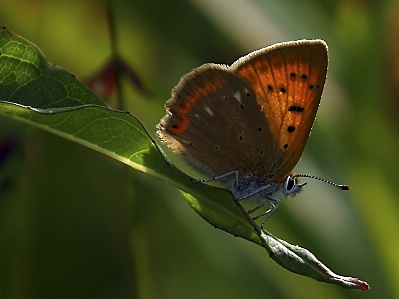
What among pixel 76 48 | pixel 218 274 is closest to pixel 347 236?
pixel 218 274

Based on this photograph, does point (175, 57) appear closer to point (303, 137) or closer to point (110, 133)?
point (303, 137)

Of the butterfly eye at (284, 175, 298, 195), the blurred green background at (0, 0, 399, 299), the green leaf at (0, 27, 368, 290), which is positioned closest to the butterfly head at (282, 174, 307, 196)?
the butterfly eye at (284, 175, 298, 195)

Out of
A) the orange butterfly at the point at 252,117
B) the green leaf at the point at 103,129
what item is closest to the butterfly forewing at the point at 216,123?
the orange butterfly at the point at 252,117

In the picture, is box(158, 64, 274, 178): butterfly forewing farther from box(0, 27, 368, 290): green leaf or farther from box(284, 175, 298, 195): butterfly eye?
box(0, 27, 368, 290): green leaf

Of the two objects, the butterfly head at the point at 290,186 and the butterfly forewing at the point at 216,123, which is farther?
the butterfly head at the point at 290,186

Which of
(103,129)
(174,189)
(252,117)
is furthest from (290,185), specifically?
(103,129)

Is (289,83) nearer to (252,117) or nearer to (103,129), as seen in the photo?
(252,117)

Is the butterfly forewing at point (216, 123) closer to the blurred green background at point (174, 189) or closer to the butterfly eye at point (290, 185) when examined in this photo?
the butterfly eye at point (290, 185)
